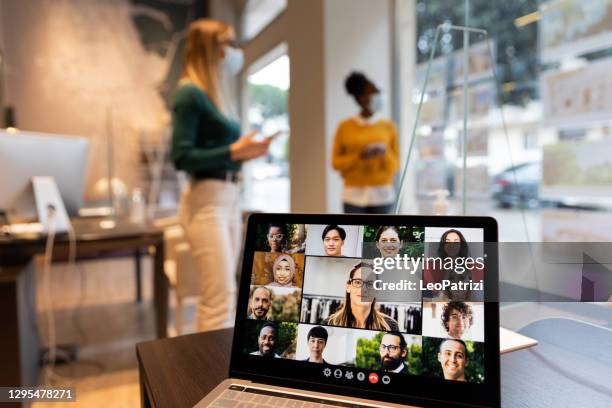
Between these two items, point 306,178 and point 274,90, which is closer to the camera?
point 306,178

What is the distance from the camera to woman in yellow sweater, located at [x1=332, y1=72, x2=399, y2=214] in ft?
7.86

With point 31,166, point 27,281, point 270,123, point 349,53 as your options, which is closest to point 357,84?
point 349,53

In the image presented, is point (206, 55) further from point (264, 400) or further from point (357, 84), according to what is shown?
point (264, 400)

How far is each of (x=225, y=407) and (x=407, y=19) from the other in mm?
3091

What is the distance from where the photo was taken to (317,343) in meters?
0.56

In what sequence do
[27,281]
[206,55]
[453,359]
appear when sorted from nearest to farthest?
[453,359], [206,55], [27,281]

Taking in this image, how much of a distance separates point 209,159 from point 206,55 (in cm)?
43

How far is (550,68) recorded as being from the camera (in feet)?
6.89

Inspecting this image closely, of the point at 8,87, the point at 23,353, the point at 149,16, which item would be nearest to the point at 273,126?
the point at 149,16

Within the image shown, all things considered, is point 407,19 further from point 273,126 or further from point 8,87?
point 8,87

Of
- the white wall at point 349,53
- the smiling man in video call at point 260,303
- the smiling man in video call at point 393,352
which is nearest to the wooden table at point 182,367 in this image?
the smiling man in video call at point 260,303

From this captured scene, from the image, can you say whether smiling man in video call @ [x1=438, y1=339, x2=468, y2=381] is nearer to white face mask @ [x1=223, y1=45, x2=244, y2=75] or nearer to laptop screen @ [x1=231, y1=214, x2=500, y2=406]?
laptop screen @ [x1=231, y1=214, x2=500, y2=406]

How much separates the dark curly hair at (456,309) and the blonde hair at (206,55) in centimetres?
141

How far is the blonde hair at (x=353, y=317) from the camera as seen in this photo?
546 millimetres
